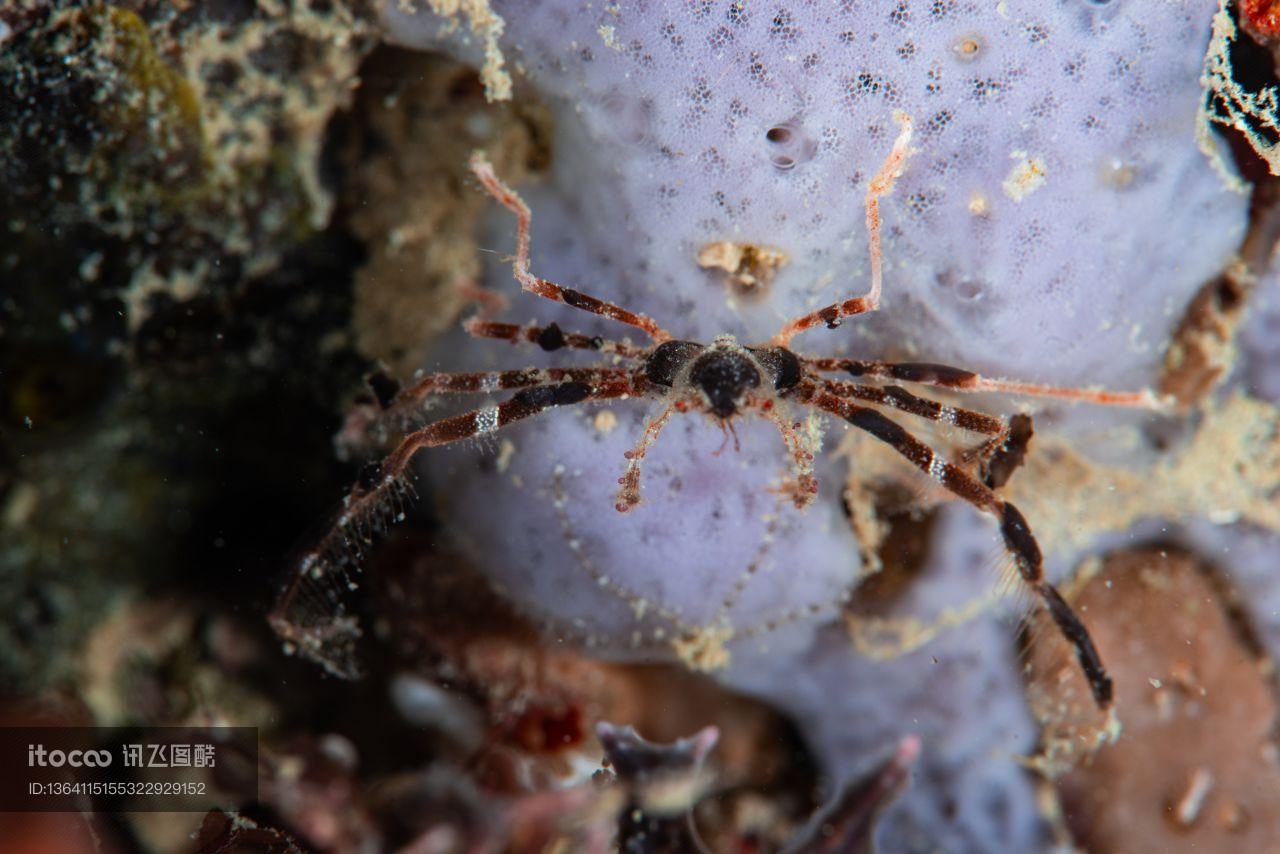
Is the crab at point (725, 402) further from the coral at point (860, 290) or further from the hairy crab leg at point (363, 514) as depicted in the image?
the coral at point (860, 290)

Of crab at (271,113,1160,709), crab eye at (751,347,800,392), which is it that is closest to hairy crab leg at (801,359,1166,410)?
crab at (271,113,1160,709)

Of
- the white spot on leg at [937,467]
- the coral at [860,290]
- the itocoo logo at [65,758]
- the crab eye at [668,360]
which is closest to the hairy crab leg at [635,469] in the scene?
the crab eye at [668,360]

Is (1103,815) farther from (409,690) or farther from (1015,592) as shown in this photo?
(409,690)

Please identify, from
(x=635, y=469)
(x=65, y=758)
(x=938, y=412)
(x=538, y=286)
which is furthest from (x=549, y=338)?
(x=65, y=758)

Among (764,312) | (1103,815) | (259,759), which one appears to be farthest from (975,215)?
(259,759)

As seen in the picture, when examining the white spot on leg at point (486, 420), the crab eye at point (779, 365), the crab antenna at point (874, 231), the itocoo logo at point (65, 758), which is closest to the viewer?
the crab antenna at point (874, 231)

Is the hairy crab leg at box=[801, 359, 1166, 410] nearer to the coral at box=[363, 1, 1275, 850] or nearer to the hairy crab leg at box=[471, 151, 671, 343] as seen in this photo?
the coral at box=[363, 1, 1275, 850]
